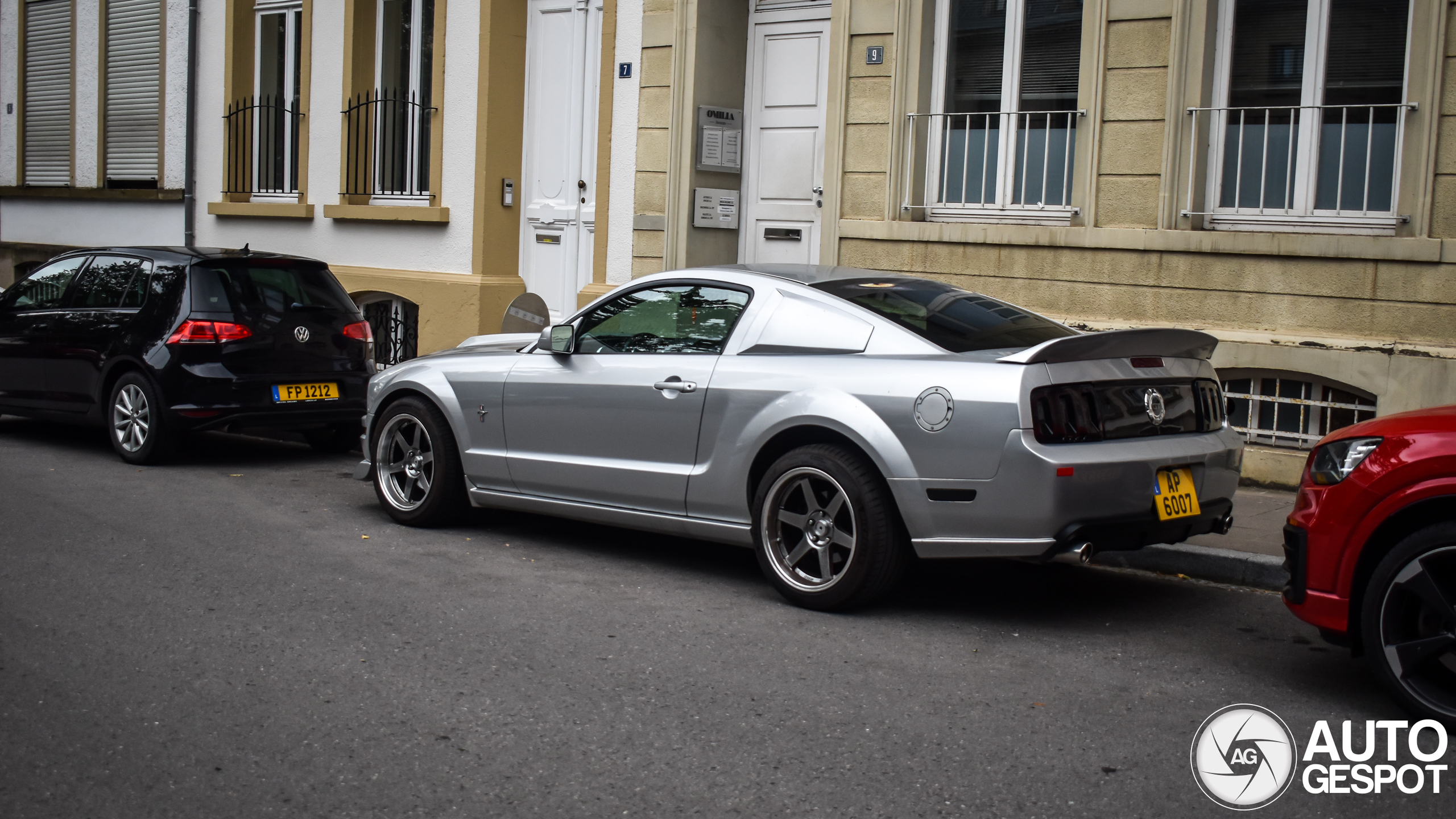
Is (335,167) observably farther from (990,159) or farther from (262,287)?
(990,159)

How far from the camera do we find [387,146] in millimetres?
15273

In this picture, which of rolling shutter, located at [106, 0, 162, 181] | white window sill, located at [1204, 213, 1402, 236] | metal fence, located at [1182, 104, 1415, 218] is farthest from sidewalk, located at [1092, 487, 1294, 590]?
Result: rolling shutter, located at [106, 0, 162, 181]

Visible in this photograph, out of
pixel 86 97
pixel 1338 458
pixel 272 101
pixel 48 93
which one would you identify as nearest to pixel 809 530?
pixel 1338 458

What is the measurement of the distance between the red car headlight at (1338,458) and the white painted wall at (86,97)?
17768 millimetres

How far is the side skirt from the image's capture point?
6180mm

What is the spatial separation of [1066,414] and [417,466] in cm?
372

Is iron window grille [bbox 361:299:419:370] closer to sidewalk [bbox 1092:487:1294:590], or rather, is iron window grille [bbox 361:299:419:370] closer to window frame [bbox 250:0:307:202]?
window frame [bbox 250:0:307:202]

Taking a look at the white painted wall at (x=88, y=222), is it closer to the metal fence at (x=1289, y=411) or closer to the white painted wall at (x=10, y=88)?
the white painted wall at (x=10, y=88)

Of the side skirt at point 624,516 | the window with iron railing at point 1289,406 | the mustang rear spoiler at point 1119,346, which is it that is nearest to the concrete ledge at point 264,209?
the side skirt at point 624,516

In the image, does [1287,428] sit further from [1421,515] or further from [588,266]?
[588,266]

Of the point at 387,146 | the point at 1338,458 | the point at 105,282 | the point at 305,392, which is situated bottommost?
the point at 305,392

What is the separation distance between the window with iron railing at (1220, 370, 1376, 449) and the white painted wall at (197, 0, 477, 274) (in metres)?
7.91

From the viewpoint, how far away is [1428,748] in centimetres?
413

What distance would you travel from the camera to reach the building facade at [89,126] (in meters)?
17.6
